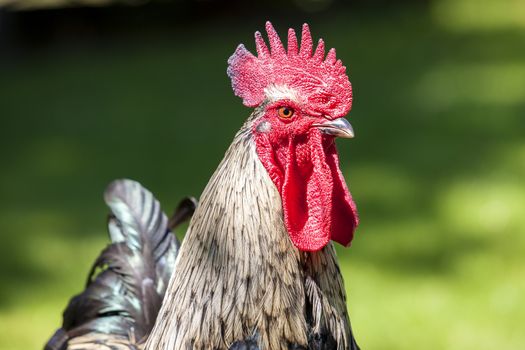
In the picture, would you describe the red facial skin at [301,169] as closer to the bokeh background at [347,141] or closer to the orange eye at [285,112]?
the orange eye at [285,112]

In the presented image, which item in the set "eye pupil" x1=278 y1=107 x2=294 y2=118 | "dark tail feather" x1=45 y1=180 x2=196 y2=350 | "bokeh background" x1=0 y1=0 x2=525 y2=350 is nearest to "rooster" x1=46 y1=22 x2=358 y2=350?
"eye pupil" x1=278 y1=107 x2=294 y2=118

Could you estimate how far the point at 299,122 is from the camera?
2.44 metres

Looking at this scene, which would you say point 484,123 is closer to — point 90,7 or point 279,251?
point 90,7

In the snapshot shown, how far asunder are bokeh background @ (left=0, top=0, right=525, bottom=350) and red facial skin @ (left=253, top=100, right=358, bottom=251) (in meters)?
2.26

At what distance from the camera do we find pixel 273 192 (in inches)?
94.7

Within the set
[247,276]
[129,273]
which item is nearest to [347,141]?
[129,273]

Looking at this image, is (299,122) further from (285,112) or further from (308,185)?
(308,185)

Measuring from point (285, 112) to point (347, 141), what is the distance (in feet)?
14.7

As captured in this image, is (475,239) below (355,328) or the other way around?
the other way around

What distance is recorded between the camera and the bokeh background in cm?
506

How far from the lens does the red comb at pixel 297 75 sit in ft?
7.98

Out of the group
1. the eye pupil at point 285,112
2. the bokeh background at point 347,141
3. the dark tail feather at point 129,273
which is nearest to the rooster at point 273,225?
the eye pupil at point 285,112

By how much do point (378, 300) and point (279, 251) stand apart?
266 centimetres

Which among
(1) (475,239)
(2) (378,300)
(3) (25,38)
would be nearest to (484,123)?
(1) (475,239)
